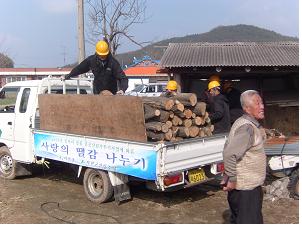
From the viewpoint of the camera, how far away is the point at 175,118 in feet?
20.7

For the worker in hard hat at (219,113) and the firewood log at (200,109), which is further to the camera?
the worker in hard hat at (219,113)

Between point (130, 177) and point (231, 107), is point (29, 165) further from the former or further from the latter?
point (231, 107)

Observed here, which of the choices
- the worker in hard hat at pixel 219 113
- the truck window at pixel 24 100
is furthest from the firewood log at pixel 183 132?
the truck window at pixel 24 100

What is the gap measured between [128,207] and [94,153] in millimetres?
988

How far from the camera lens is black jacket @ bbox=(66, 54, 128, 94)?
791 cm

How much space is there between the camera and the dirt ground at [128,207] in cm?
604

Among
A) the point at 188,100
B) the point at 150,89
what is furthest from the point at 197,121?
the point at 150,89

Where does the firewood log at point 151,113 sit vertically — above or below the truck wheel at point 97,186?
above

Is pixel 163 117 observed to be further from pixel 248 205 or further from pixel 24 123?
pixel 24 123

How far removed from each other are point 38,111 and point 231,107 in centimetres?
352

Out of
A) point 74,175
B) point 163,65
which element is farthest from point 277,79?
point 74,175

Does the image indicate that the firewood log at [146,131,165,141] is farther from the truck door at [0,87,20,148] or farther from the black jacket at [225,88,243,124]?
the truck door at [0,87,20,148]

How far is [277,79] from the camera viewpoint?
12.2 meters

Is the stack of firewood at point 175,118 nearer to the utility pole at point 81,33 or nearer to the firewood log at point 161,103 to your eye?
the firewood log at point 161,103
